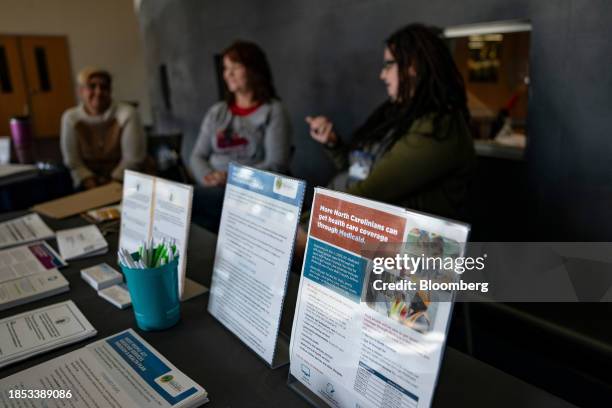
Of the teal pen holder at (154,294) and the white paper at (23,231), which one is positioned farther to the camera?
the white paper at (23,231)

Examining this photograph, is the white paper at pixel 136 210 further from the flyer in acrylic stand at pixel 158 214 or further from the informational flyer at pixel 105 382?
the informational flyer at pixel 105 382

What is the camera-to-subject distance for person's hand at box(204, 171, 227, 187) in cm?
256

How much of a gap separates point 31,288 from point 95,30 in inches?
404

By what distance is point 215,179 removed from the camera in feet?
8.46

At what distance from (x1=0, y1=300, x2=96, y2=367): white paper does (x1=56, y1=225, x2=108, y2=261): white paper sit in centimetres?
32

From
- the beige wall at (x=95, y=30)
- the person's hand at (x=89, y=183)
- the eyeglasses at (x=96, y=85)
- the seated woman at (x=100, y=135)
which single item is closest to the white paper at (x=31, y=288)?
the person's hand at (x=89, y=183)

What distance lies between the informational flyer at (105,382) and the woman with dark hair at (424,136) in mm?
1077

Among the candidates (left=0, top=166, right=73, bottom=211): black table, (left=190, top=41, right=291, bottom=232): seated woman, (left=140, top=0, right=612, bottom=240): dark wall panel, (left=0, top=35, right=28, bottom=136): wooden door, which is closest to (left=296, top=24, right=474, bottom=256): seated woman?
(left=140, top=0, right=612, bottom=240): dark wall panel

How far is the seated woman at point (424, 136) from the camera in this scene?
1663 mm

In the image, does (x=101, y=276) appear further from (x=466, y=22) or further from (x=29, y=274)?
(x=466, y=22)

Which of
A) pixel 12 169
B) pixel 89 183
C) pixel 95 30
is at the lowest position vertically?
pixel 89 183

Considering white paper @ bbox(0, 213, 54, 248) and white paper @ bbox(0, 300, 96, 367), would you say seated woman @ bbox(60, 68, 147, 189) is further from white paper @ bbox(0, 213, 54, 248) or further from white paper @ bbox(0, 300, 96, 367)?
white paper @ bbox(0, 300, 96, 367)

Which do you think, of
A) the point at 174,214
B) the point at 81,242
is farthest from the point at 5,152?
the point at 174,214

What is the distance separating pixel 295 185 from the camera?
2.61 feet
